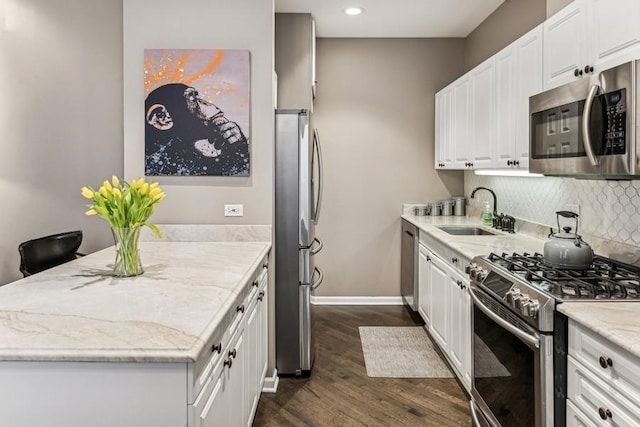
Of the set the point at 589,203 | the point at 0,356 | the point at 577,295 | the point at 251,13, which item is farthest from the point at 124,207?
the point at 589,203

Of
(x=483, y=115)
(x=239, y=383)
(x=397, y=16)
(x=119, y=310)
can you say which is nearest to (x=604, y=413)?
(x=239, y=383)

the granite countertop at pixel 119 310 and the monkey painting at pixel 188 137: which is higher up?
the monkey painting at pixel 188 137

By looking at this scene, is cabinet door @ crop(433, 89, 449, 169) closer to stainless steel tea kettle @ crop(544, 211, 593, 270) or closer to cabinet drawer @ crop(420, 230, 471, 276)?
cabinet drawer @ crop(420, 230, 471, 276)

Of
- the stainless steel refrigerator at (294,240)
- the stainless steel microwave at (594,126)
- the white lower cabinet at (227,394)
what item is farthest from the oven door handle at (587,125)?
the stainless steel refrigerator at (294,240)

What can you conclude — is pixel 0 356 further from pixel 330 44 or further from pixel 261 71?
pixel 330 44

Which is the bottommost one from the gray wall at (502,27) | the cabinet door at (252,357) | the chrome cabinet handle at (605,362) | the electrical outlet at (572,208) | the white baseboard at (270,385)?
the white baseboard at (270,385)

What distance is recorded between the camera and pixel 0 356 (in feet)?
4.11

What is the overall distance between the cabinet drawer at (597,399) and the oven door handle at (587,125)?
784 millimetres

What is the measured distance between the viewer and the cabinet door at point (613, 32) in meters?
1.86

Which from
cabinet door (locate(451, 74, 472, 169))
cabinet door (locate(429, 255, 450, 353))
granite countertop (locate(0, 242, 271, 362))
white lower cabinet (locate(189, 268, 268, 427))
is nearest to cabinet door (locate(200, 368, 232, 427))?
white lower cabinet (locate(189, 268, 268, 427))

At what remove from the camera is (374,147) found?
513 centimetres

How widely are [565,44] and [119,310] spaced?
2.38m

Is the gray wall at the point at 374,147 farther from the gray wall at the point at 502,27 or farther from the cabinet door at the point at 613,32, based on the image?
the cabinet door at the point at 613,32

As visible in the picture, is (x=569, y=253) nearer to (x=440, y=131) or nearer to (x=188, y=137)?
(x=188, y=137)
